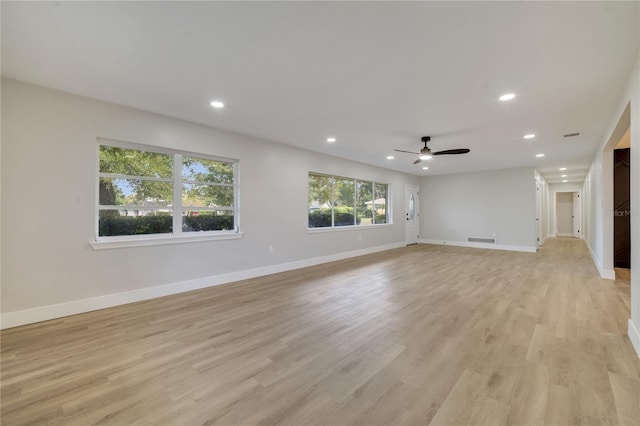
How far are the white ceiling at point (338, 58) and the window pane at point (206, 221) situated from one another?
148cm

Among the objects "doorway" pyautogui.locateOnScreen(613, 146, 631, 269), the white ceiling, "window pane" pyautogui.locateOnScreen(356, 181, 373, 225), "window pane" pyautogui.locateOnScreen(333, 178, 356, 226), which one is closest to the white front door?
"window pane" pyautogui.locateOnScreen(356, 181, 373, 225)

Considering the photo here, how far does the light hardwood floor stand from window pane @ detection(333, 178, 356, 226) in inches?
125

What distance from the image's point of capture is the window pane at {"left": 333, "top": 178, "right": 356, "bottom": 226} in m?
7.05

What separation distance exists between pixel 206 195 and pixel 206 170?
42 centimetres

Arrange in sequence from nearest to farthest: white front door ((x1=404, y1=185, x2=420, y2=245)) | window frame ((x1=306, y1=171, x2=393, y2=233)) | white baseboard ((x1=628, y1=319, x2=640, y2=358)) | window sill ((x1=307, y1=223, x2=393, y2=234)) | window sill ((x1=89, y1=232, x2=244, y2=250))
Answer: white baseboard ((x1=628, y1=319, x2=640, y2=358))
window sill ((x1=89, y1=232, x2=244, y2=250))
window sill ((x1=307, y1=223, x2=393, y2=234))
window frame ((x1=306, y1=171, x2=393, y2=233))
white front door ((x1=404, y1=185, x2=420, y2=245))

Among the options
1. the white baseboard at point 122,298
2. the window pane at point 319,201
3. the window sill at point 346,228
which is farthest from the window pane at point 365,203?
the white baseboard at point 122,298

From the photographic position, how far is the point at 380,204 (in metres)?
8.71

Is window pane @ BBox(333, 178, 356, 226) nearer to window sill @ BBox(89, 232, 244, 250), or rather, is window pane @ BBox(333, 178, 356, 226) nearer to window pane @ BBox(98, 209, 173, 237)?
window sill @ BBox(89, 232, 244, 250)

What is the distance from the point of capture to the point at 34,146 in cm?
303

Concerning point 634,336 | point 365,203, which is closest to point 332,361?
point 634,336

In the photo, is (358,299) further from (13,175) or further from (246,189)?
(13,175)

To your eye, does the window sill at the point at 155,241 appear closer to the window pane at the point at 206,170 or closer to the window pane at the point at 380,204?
the window pane at the point at 206,170

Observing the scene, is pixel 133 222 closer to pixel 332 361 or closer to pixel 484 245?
pixel 332 361

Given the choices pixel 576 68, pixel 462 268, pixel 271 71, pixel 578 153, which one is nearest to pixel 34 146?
pixel 271 71
